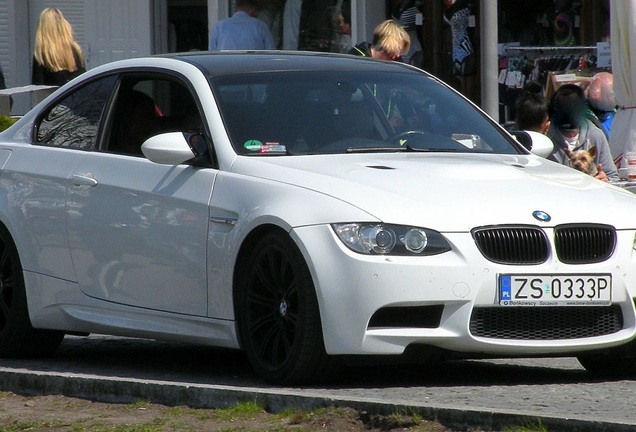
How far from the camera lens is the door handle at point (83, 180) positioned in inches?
303

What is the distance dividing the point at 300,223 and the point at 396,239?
0.41m

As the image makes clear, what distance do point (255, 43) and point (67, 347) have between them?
6604mm

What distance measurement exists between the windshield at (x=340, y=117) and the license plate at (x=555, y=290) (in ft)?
4.11

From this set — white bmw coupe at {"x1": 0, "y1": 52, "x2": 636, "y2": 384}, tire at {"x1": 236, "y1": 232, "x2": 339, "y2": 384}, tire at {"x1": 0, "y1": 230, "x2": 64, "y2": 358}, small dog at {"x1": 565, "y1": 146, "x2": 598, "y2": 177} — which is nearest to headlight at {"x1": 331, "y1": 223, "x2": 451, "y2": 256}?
white bmw coupe at {"x1": 0, "y1": 52, "x2": 636, "y2": 384}

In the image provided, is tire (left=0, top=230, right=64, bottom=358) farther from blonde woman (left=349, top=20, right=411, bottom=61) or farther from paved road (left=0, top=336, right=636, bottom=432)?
blonde woman (left=349, top=20, right=411, bottom=61)

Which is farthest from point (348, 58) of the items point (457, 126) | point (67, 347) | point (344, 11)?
point (344, 11)

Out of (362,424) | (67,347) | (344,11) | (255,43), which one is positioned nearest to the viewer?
(362,424)

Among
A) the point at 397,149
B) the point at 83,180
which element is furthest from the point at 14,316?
the point at 397,149

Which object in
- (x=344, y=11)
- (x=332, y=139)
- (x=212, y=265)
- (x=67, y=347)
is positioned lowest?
(x=67, y=347)

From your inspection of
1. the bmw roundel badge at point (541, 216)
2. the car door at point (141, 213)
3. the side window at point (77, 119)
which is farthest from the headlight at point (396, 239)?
the side window at point (77, 119)

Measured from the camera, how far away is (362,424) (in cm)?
569

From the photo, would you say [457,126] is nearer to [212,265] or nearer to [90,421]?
[212,265]

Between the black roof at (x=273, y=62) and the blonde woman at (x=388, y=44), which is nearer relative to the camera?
the black roof at (x=273, y=62)

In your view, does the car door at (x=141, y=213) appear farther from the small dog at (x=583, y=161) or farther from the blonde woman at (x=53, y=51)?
the blonde woman at (x=53, y=51)
